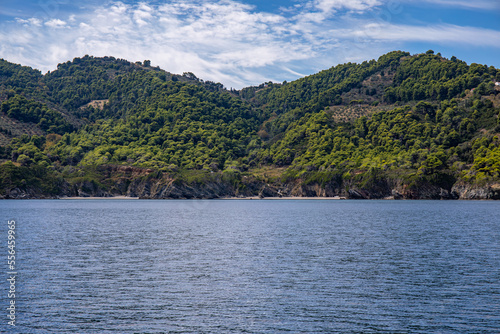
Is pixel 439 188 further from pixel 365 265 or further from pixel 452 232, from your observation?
pixel 365 265

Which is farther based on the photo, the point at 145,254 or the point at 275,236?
the point at 275,236

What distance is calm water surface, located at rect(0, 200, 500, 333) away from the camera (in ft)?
91.4

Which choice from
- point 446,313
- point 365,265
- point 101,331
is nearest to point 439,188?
point 365,265

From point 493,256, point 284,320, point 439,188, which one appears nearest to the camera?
point 284,320

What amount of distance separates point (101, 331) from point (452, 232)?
6233cm

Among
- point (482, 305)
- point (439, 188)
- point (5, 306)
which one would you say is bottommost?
point (5, 306)

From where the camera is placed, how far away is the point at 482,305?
3111cm

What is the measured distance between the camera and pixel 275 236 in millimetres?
69750

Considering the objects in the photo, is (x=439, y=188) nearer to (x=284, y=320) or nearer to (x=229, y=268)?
(x=229, y=268)

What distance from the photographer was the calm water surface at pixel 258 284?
27844 mm

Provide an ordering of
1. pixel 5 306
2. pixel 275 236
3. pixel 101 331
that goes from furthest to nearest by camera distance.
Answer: pixel 275 236 < pixel 5 306 < pixel 101 331

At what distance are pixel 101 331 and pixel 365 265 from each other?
28.4 m

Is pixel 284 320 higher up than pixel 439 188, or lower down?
lower down

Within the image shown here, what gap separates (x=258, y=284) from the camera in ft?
123
